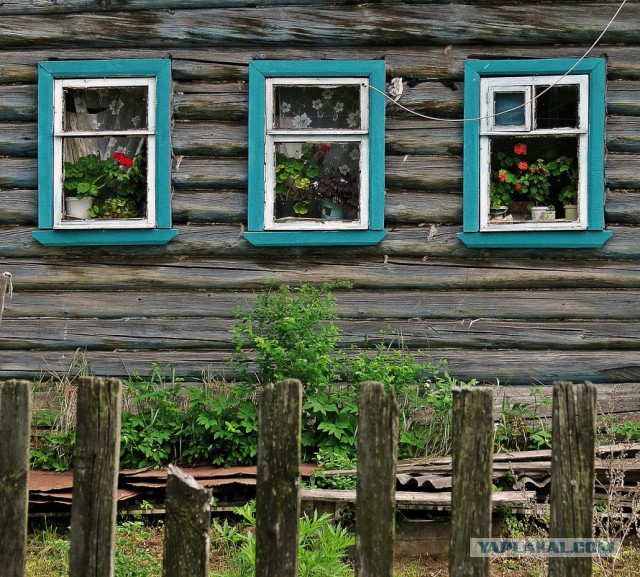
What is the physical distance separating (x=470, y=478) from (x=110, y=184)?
540 cm

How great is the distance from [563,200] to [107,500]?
17.4 feet

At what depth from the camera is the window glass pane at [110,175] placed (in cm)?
701

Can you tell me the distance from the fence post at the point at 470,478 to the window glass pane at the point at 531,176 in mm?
4688

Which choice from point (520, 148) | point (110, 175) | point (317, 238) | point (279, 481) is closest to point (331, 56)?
point (317, 238)

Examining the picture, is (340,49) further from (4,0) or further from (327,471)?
(327,471)

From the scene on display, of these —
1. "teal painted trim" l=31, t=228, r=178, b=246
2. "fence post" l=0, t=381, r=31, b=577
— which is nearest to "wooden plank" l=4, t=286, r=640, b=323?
"teal painted trim" l=31, t=228, r=178, b=246

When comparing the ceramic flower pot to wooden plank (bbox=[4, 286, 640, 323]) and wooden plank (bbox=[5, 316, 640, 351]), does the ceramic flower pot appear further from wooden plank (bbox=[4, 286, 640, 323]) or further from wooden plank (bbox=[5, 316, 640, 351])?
wooden plank (bbox=[5, 316, 640, 351])

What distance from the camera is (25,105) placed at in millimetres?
6957

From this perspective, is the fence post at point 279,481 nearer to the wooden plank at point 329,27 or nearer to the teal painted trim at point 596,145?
the teal painted trim at point 596,145

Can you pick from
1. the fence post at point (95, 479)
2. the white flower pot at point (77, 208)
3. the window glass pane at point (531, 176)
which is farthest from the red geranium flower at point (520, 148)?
the fence post at point (95, 479)

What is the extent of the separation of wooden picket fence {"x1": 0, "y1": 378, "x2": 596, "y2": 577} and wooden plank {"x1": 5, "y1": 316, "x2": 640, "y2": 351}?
4.47 m

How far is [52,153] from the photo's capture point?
22.6 feet

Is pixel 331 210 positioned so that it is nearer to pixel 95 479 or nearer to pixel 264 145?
pixel 264 145

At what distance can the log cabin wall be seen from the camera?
6.80 meters
